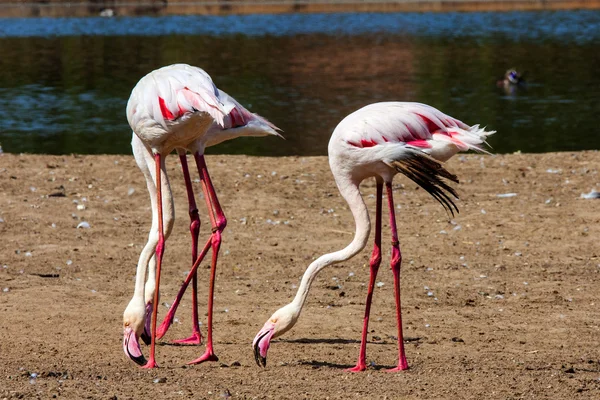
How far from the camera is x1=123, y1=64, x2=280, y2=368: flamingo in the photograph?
5.32m

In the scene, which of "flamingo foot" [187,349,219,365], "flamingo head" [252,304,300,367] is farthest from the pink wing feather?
"flamingo foot" [187,349,219,365]

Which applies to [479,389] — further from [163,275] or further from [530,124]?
[530,124]

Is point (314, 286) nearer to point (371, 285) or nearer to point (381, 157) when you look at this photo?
point (371, 285)

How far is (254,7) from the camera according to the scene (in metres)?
64.6

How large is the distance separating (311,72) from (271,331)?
917 inches

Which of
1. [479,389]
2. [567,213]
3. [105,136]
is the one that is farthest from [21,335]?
[105,136]

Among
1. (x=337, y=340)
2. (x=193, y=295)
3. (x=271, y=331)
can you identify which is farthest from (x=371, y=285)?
(x=193, y=295)

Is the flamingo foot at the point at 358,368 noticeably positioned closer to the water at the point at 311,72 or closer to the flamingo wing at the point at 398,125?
the flamingo wing at the point at 398,125

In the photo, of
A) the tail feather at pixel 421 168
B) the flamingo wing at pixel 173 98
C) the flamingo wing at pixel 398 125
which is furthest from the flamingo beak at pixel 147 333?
the tail feather at pixel 421 168

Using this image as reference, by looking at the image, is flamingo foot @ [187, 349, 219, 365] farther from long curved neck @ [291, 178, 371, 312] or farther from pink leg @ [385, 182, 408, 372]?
pink leg @ [385, 182, 408, 372]

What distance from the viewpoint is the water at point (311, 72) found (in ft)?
55.6

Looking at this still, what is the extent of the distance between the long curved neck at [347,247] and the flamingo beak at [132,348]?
3.06 feet

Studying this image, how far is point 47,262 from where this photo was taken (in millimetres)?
7793

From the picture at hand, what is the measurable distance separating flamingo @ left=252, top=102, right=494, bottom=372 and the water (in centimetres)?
920
